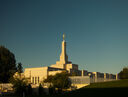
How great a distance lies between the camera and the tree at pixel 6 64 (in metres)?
75.1

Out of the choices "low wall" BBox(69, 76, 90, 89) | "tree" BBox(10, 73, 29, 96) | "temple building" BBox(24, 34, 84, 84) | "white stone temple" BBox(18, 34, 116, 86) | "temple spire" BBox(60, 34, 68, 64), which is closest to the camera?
"tree" BBox(10, 73, 29, 96)

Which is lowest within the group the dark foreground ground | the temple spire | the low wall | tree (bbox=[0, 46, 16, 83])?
the low wall

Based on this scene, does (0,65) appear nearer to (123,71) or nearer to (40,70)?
(40,70)

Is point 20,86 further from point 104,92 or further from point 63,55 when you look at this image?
point 63,55

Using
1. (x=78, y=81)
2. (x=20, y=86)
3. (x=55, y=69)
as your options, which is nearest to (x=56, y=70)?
(x=55, y=69)

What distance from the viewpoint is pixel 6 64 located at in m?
75.8

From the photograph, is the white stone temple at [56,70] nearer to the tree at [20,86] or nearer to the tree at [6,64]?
the tree at [6,64]

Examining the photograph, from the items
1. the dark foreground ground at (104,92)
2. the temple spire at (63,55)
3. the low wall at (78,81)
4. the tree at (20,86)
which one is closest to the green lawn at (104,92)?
the dark foreground ground at (104,92)

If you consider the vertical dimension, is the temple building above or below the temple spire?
below

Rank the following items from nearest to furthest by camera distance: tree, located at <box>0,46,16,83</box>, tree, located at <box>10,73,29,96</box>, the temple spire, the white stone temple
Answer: tree, located at <box>10,73,29,96</box> → tree, located at <box>0,46,16,83</box> → the white stone temple → the temple spire

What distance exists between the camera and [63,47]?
105 m

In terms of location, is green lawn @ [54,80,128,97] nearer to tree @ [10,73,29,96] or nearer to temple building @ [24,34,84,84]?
tree @ [10,73,29,96]

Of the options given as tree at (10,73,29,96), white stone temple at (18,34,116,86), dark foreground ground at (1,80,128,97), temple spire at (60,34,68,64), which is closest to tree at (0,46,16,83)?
white stone temple at (18,34,116,86)

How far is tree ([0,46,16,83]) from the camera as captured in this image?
75.1 m
